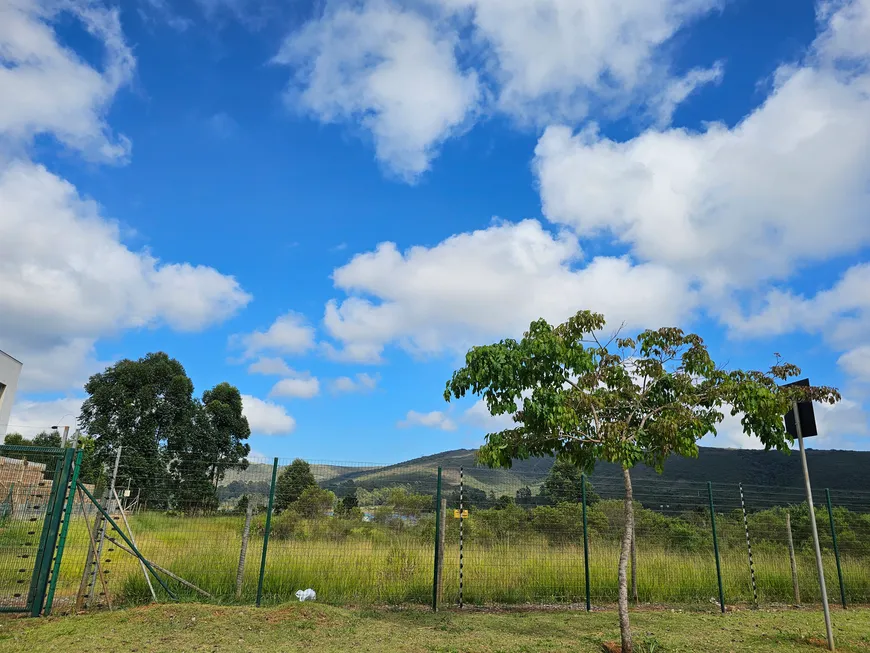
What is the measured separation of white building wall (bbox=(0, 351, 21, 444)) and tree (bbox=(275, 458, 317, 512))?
89.3ft

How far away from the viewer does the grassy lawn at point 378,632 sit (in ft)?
22.2

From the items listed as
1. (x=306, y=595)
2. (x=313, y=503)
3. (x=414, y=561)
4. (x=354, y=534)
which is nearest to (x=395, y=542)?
(x=414, y=561)

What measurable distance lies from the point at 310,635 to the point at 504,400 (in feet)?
12.9

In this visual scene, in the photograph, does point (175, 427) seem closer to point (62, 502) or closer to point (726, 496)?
point (62, 502)

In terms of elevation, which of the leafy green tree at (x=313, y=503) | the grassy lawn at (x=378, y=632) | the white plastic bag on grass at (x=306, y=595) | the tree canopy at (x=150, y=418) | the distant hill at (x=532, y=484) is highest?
the tree canopy at (x=150, y=418)

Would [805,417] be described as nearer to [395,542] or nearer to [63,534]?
[395,542]

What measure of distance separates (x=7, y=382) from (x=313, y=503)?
28.7 m

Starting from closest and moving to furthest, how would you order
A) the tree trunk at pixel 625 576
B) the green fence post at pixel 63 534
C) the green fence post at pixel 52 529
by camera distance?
the tree trunk at pixel 625 576, the green fence post at pixel 52 529, the green fence post at pixel 63 534

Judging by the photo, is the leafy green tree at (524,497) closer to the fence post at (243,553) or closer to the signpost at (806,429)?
the signpost at (806,429)

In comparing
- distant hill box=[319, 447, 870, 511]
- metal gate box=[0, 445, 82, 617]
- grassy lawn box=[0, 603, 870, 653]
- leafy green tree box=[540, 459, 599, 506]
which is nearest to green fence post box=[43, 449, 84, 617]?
metal gate box=[0, 445, 82, 617]

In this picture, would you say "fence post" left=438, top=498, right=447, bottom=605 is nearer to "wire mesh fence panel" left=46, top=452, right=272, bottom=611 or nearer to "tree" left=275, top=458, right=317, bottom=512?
"tree" left=275, top=458, right=317, bottom=512

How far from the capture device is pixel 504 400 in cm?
721

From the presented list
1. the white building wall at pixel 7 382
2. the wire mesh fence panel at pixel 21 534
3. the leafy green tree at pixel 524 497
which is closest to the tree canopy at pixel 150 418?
the white building wall at pixel 7 382

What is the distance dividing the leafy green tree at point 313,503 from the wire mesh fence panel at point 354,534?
0.06ft
